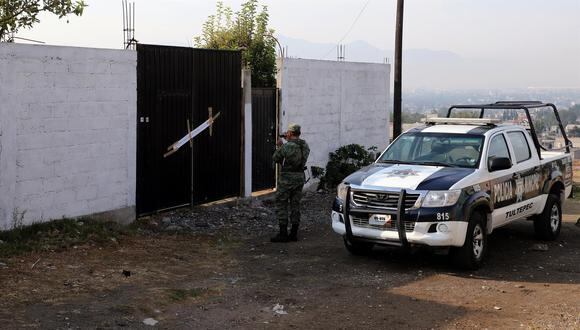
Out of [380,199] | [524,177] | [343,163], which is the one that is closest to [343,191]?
[380,199]

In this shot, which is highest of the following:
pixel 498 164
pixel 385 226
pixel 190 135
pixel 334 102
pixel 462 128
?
pixel 334 102

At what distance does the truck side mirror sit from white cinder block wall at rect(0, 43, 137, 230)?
5132 mm

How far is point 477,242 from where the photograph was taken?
28.1 feet

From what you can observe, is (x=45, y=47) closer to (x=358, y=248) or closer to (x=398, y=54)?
(x=358, y=248)

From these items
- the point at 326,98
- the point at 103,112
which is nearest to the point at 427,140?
the point at 103,112

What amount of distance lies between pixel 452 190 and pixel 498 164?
0.96 m

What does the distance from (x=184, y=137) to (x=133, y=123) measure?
1107 mm

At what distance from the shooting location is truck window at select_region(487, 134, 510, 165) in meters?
9.09

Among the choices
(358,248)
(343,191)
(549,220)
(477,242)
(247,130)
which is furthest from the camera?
(247,130)

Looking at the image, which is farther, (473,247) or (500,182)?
(500,182)

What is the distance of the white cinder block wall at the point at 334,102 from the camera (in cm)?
1453

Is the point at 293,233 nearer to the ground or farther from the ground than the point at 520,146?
nearer to the ground

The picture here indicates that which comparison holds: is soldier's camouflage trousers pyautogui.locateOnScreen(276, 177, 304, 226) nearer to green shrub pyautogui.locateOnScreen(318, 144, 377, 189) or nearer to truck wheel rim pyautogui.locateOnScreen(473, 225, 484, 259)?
truck wheel rim pyautogui.locateOnScreen(473, 225, 484, 259)

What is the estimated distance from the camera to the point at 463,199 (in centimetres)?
821
